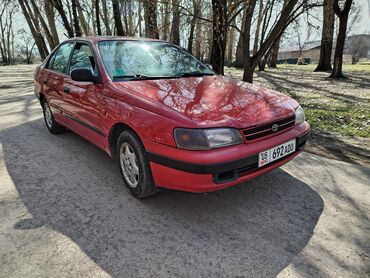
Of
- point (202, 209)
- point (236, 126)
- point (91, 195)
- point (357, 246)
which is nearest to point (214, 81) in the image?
point (236, 126)

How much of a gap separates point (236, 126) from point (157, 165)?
29.4 inches

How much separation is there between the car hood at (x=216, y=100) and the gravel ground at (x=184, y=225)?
873 millimetres

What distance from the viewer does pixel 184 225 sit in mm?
2543

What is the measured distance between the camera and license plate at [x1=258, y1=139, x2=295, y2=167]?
8.30 ft

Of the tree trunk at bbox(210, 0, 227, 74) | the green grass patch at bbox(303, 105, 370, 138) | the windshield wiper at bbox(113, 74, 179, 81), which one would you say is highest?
the tree trunk at bbox(210, 0, 227, 74)

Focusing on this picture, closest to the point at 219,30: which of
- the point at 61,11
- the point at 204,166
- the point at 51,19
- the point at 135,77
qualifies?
the point at 135,77

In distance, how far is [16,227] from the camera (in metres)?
2.52

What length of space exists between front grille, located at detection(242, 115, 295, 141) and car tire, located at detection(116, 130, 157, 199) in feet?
3.04

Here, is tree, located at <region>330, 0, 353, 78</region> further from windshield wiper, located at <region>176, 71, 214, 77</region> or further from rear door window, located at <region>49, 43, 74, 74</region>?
rear door window, located at <region>49, 43, 74, 74</region>

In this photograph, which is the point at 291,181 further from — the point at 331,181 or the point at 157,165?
the point at 157,165

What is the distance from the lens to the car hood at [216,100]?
245 cm

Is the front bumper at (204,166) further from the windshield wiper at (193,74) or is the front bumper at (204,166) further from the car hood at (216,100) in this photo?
the windshield wiper at (193,74)

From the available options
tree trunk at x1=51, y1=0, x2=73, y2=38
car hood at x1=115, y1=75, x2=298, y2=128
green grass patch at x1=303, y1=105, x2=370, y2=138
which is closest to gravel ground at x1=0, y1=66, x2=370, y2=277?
car hood at x1=115, y1=75, x2=298, y2=128

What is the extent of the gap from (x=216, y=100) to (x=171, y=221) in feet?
3.88
